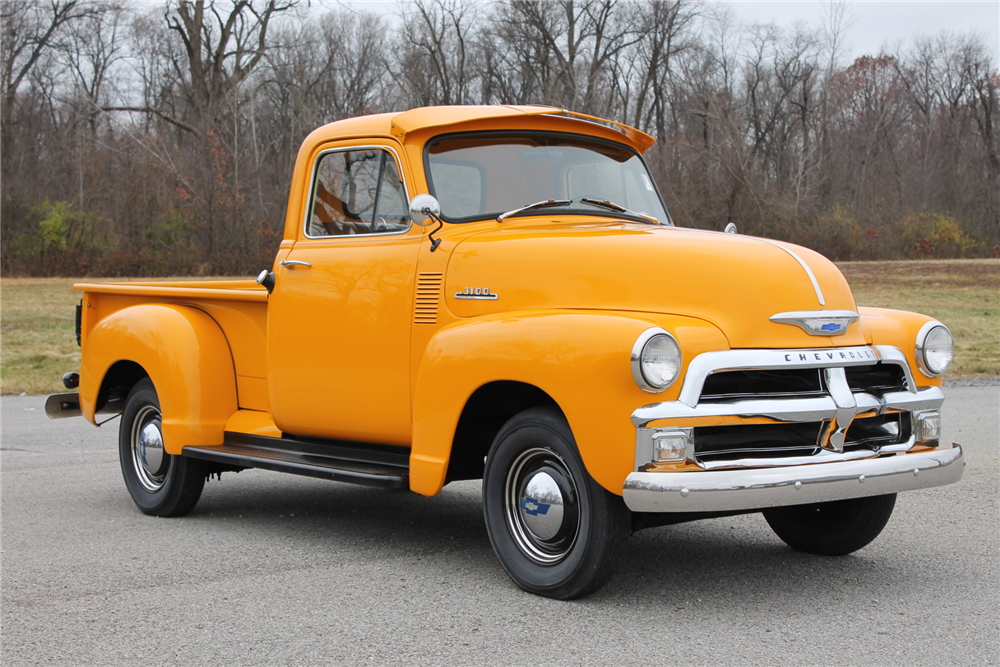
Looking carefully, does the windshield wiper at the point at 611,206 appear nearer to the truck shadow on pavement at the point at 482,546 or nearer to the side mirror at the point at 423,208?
the side mirror at the point at 423,208

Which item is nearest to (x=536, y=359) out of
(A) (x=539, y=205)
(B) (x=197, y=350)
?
(A) (x=539, y=205)

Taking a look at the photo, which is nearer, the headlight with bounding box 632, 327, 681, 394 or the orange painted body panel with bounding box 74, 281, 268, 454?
the headlight with bounding box 632, 327, 681, 394

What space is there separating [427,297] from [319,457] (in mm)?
1149

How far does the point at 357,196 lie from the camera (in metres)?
5.62

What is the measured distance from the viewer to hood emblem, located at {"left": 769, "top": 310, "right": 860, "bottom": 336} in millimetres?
→ 4180

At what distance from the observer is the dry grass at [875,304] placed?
1483 cm

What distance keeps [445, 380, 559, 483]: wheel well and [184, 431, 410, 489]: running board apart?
0.28 metres

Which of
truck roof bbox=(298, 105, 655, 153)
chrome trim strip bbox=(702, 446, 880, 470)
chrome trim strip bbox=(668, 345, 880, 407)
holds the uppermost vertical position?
truck roof bbox=(298, 105, 655, 153)

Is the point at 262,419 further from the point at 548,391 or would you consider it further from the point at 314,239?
the point at 548,391

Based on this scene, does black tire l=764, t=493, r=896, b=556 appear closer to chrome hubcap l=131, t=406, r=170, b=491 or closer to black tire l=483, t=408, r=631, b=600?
black tire l=483, t=408, r=631, b=600

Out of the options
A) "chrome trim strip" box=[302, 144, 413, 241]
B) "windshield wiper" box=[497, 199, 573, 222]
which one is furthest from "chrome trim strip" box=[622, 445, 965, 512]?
"chrome trim strip" box=[302, 144, 413, 241]

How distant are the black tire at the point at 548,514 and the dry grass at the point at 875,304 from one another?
10.6m

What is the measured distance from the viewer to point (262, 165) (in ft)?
118

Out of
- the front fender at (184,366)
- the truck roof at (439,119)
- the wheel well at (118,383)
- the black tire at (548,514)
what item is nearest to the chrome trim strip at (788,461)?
the black tire at (548,514)
